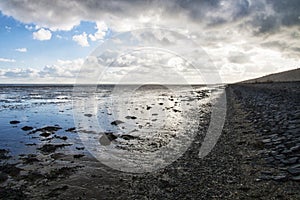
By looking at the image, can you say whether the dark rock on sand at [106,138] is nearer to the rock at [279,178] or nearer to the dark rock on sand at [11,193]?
the dark rock on sand at [11,193]

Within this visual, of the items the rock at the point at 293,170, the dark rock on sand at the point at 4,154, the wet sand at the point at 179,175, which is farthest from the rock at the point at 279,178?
the dark rock on sand at the point at 4,154

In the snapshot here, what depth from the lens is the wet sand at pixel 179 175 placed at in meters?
7.52

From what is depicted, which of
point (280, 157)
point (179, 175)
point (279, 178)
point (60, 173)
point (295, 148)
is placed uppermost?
point (295, 148)

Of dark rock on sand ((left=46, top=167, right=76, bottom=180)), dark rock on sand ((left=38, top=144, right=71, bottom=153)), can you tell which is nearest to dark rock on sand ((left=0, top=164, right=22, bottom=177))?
dark rock on sand ((left=46, top=167, right=76, bottom=180))

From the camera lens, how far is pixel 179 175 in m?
9.05

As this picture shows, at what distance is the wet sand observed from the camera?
752 cm

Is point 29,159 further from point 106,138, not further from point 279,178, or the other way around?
point 279,178

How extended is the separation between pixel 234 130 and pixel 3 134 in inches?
618

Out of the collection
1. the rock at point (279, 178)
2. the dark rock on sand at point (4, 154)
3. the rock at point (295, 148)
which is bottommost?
the dark rock on sand at point (4, 154)

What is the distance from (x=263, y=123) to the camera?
1688cm

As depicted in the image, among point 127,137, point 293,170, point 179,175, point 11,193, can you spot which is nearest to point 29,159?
point 11,193

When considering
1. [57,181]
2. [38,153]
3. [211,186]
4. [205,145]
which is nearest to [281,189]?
[211,186]

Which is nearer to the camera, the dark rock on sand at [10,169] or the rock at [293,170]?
the rock at [293,170]

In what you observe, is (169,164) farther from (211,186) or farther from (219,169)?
(211,186)
